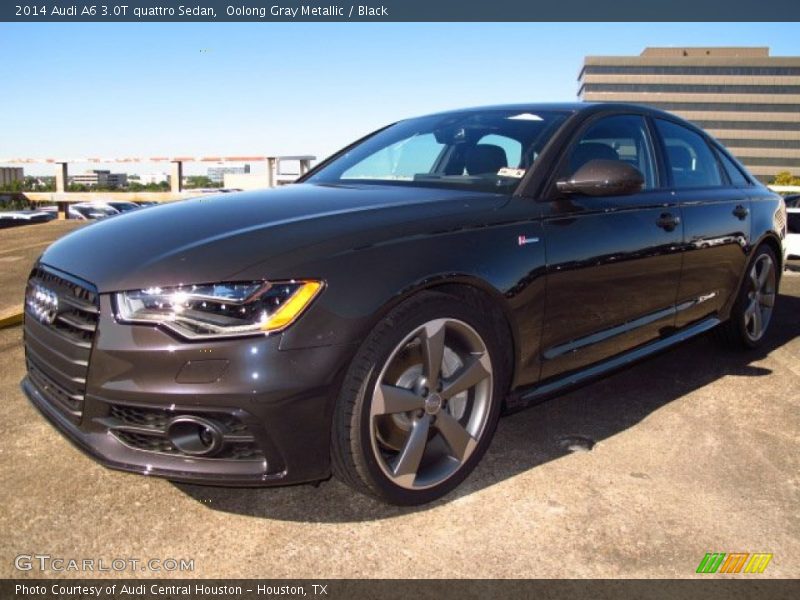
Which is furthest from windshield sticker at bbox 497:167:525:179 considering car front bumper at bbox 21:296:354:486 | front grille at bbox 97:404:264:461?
front grille at bbox 97:404:264:461

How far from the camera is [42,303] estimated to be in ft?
8.05

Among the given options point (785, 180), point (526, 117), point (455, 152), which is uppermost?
point (785, 180)

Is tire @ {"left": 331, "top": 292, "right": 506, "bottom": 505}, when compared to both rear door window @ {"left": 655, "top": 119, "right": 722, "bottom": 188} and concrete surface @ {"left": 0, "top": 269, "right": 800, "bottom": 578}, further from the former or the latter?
rear door window @ {"left": 655, "top": 119, "right": 722, "bottom": 188}

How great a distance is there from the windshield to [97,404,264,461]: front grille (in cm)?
148

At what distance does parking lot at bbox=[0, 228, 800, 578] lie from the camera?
2094 mm

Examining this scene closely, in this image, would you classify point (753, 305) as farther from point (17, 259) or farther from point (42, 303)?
point (17, 259)

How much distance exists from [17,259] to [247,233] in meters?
6.44

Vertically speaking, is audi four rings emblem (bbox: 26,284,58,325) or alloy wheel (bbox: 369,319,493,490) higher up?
audi four rings emblem (bbox: 26,284,58,325)

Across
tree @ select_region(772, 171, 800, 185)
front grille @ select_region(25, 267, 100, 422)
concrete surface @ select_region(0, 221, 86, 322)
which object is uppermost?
tree @ select_region(772, 171, 800, 185)

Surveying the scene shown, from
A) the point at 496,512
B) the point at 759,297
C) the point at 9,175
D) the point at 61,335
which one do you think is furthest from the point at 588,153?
the point at 9,175

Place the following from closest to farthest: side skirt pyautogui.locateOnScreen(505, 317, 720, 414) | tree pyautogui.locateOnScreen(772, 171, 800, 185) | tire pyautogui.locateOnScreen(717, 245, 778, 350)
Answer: side skirt pyautogui.locateOnScreen(505, 317, 720, 414) → tire pyautogui.locateOnScreen(717, 245, 778, 350) → tree pyautogui.locateOnScreen(772, 171, 800, 185)

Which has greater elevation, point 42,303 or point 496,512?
point 42,303

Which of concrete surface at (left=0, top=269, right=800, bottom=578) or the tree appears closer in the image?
concrete surface at (left=0, top=269, right=800, bottom=578)

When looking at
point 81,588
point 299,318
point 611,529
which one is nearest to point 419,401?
point 299,318
